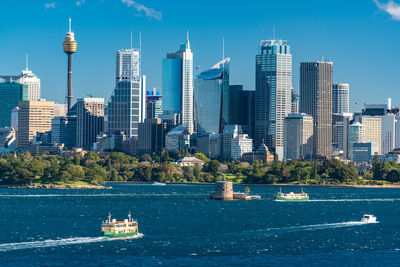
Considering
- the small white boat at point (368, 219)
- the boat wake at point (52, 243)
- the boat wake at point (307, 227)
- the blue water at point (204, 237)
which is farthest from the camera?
the small white boat at point (368, 219)

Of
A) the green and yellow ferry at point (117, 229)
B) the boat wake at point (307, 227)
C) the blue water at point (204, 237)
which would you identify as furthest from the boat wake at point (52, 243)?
the boat wake at point (307, 227)

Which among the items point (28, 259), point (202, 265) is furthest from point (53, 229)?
point (202, 265)

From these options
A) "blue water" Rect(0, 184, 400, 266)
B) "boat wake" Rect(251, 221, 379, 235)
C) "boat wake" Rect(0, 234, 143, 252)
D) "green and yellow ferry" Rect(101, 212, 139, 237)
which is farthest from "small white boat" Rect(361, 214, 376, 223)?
"boat wake" Rect(0, 234, 143, 252)

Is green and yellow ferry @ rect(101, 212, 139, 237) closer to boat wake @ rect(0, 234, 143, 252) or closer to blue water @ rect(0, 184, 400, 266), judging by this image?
boat wake @ rect(0, 234, 143, 252)

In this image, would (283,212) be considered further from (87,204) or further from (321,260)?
(321,260)

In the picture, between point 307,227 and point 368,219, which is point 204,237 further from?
point 368,219

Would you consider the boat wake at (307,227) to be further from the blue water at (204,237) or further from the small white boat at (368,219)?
the small white boat at (368,219)

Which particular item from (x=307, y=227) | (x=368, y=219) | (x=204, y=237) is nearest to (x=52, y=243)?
(x=204, y=237)

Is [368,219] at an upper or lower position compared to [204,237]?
upper
